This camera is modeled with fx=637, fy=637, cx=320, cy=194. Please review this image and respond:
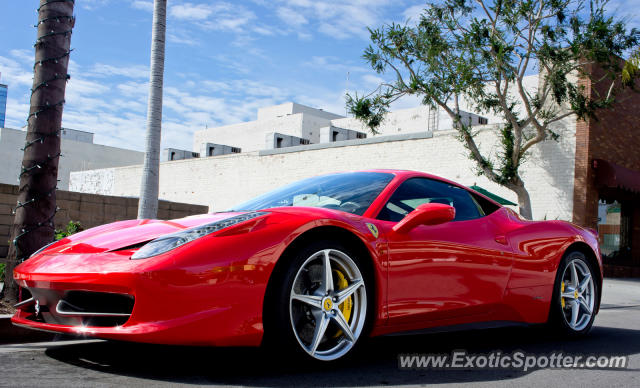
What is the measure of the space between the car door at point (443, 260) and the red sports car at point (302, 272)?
0.01 m

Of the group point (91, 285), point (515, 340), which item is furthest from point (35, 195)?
point (515, 340)

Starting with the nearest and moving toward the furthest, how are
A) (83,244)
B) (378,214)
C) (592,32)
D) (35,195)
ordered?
(83,244) → (378,214) → (35,195) → (592,32)

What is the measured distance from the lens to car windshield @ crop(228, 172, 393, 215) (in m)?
4.07

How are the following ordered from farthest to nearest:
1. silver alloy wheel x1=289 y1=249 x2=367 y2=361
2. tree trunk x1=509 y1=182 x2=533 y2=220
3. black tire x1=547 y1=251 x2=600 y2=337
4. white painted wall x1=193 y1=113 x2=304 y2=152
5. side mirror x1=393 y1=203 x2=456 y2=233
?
white painted wall x1=193 y1=113 x2=304 y2=152 < tree trunk x1=509 y1=182 x2=533 y2=220 < black tire x1=547 y1=251 x2=600 y2=337 < side mirror x1=393 y1=203 x2=456 y2=233 < silver alloy wheel x1=289 y1=249 x2=367 y2=361

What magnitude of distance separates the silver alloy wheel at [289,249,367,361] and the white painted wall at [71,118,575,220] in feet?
56.0

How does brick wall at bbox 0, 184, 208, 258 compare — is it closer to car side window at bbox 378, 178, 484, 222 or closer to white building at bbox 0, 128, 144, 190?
car side window at bbox 378, 178, 484, 222

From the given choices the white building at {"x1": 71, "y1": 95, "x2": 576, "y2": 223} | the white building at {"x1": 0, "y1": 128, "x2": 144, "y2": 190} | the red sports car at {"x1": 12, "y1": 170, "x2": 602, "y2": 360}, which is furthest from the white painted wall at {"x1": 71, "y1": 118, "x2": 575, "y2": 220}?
the red sports car at {"x1": 12, "y1": 170, "x2": 602, "y2": 360}

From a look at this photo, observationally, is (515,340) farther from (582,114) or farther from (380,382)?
(582,114)

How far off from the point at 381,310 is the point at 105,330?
4.93 ft

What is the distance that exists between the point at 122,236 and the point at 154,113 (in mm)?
5486

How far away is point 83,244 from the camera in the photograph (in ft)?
11.9

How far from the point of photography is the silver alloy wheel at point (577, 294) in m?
5.26

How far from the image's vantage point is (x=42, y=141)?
18.9 feet

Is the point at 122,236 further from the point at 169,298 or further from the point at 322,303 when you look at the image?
the point at 322,303
